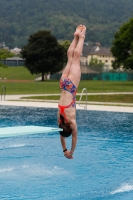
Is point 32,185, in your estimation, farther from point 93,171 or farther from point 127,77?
point 127,77

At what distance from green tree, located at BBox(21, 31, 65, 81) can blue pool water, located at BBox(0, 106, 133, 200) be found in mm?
73670

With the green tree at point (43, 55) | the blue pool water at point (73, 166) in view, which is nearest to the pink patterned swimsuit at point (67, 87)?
the blue pool water at point (73, 166)

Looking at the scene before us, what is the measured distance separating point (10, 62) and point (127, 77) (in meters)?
65.9

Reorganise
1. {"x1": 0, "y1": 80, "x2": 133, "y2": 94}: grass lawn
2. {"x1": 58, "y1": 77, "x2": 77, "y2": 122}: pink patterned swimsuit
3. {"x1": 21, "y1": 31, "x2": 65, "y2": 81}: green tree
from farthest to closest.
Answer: {"x1": 21, "y1": 31, "x2": 65, "y2": 81}: green tree < {"x1": 0, "y1": 80, "x2": 133, "y2": 94}: grass lawn < {"x1": 58, "y1": 77, "x2": 77, "y2": 122}: pink patterned swimsuit

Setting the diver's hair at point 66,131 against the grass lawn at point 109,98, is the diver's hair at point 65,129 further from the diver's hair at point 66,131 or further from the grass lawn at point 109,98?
the grass lawn at point 109,98

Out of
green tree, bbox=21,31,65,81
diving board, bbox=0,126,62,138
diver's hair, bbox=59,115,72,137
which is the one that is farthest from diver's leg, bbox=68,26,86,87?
green tree, bbox=21,31,65,81

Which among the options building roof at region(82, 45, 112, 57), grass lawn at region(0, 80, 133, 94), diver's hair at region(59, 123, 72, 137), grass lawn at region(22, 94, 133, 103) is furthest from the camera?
building roof at region(82, 45, 112, 57)

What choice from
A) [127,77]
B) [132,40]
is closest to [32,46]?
[127,77]

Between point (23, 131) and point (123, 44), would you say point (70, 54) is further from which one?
point (123, 44)

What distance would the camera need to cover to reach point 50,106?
29.0 meters

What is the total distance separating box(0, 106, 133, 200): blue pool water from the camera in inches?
392

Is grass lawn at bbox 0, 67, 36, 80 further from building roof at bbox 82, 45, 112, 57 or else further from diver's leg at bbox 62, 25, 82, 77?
diver's leg at bbox 62, 25, 82, 77

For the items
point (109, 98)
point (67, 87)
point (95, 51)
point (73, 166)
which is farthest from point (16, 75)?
point (67, 87)

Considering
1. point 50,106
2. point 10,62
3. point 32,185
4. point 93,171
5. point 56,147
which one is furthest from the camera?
point 10,62
